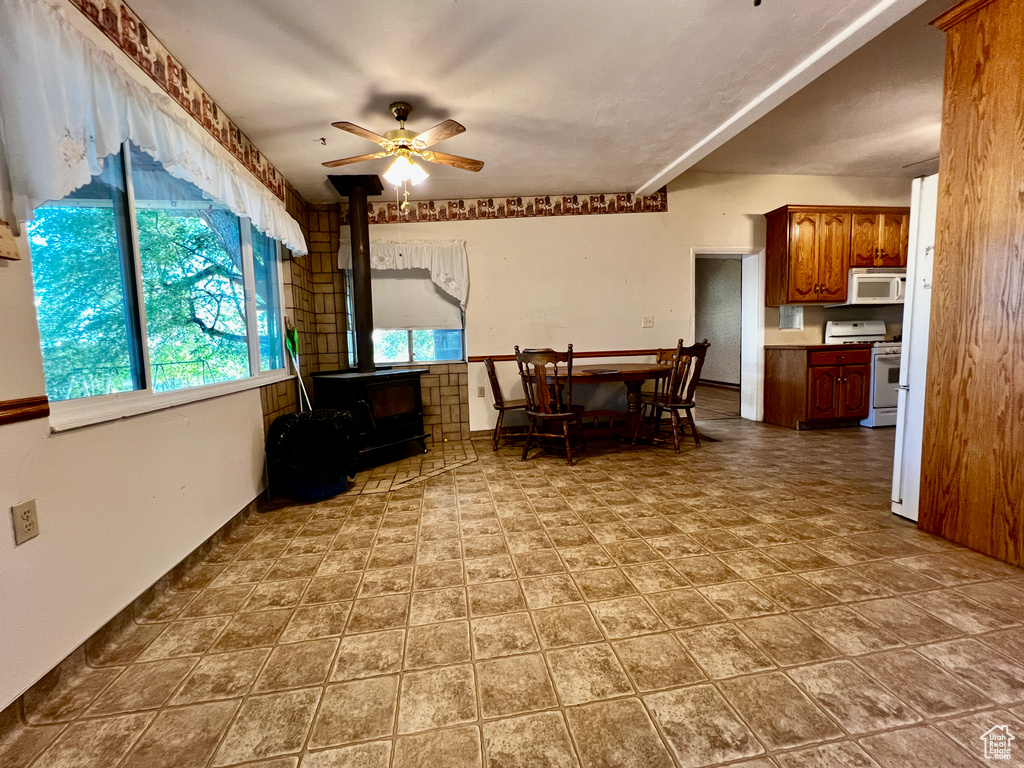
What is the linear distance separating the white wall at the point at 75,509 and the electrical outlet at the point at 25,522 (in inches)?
0.6

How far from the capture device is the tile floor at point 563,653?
0.97m

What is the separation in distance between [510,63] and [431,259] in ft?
7.09

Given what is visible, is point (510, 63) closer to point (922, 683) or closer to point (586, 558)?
point (586, 558)

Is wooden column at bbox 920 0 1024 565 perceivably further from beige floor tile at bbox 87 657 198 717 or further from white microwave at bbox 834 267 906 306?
beige floor tile at bbox 87 657 198 717

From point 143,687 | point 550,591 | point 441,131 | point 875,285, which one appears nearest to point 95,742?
point 143,687

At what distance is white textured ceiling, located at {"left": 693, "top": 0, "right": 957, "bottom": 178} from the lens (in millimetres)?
2349

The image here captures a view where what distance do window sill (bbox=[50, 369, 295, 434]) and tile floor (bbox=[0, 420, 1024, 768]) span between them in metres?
0.74

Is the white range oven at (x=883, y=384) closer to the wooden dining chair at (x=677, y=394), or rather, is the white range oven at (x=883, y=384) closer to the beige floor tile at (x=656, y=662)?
the wooden dining chair at (x=677, y=394)

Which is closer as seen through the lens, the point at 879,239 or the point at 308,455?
the point at 308,455

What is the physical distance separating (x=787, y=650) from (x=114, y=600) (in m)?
2.19

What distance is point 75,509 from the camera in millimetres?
1287

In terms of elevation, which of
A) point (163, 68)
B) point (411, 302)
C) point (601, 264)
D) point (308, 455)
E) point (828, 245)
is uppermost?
point (163, 68)

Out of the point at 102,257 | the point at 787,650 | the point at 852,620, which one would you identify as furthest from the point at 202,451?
the point at 852,620

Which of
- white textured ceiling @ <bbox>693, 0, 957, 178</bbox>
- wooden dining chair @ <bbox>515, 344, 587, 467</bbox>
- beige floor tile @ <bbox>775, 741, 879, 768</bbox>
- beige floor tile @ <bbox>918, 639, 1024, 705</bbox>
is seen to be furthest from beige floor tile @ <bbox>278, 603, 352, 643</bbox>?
white textured ceiling @ <bbox>693, 0, 957, 178</bbox>
